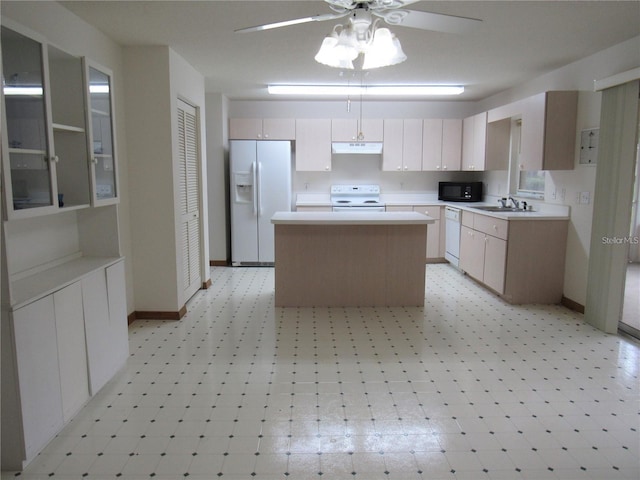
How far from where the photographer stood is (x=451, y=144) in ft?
22.2

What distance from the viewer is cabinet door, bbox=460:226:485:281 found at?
5.31m

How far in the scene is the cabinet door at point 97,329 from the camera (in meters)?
2.64

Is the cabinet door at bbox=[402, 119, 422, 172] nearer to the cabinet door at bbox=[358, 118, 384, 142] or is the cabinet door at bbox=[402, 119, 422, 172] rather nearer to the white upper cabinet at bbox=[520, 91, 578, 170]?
the cabinet door at bbox=[358, 118, 384, 142]

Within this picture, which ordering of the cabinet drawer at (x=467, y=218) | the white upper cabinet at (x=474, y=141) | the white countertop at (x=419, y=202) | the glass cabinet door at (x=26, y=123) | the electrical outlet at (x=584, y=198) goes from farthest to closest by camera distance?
the white upper cabinet at (x=474, y=141) < the cabinet drawer at (x=467, y=218) < the white countertop at (x=419, y=202) < the electrical outlet at (x=584, y=198) < the glass cabinet door at (x=26, y=123)

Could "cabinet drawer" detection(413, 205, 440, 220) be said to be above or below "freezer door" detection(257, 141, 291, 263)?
below

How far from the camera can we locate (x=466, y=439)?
7.70ft

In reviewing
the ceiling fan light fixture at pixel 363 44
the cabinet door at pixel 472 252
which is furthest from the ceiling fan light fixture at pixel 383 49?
the cabinet door at pixel 472 252

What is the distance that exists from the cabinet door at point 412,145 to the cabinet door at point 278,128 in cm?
170

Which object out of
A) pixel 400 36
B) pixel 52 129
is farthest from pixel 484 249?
pixel 52 129

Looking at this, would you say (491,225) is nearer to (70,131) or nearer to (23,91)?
(70,131)

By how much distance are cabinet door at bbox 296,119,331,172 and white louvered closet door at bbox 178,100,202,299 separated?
200 centimetres

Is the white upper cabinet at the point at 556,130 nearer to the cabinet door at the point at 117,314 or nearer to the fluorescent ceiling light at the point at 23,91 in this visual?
the cabinet door at the point at 117,314

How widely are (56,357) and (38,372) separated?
156mm

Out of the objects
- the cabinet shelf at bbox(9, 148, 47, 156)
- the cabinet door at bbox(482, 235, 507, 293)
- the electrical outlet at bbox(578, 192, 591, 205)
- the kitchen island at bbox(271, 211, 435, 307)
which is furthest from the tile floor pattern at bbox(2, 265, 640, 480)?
the cabinet shelf at bbox(9, 148, 47, 156)
